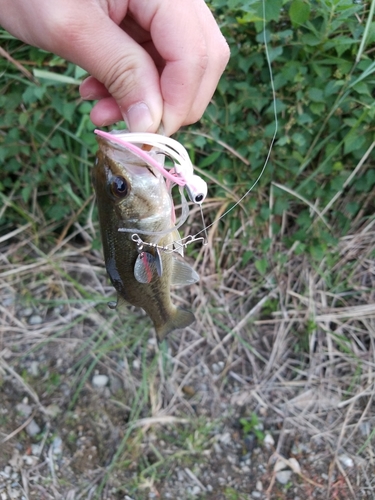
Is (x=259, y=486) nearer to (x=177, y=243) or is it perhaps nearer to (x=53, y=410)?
(x=53, y=410)

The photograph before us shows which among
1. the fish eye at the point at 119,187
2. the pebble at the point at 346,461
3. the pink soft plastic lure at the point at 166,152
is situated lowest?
the pebble at the point at 346,461

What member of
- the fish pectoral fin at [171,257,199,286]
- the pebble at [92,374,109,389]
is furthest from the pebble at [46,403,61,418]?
the fish pectoral fin at [171,257,199,286]

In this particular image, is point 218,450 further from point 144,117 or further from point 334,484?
point 144,117

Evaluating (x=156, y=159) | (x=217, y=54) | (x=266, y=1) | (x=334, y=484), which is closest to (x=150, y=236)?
(x=156, y=159)

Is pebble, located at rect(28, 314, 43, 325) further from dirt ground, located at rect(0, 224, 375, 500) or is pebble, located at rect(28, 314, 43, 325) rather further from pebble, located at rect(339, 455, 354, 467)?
pebble, located at rect(339, 455, 354, 467)

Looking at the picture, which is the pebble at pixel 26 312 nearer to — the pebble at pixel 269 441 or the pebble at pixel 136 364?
the pebble at pixel 136 364

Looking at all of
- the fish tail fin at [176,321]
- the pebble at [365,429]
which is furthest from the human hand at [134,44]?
the pebble at [365,429]
